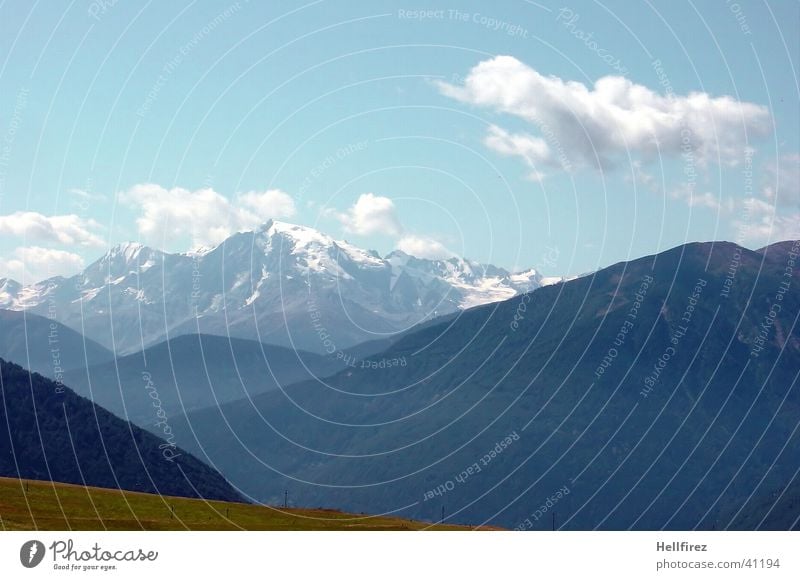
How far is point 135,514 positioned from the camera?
16062 cm

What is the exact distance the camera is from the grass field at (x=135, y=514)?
14300 cm

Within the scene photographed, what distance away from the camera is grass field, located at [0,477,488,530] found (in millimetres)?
143000

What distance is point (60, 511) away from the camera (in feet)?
504
